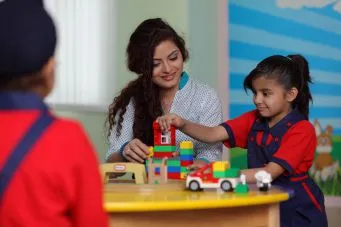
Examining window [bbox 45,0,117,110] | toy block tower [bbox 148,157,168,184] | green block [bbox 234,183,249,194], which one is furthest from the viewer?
window [bbox 45,0,117,110]

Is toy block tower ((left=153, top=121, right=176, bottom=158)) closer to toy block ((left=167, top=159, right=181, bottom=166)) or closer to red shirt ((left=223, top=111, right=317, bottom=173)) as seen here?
toy block ((left=167, top=159, right=181, bottom=166))

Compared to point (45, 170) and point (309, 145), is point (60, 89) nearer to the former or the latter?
point (309, 145)

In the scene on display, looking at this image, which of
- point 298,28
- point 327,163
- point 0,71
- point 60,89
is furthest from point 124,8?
point 0,71

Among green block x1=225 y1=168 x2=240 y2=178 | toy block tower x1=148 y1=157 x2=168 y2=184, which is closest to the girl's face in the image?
toy block tower x1=148 y1=157 x2=168 y2=184

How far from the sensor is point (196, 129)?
8.93 feet

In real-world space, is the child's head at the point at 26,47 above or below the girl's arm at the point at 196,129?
above

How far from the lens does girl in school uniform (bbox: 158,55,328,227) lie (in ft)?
8.27

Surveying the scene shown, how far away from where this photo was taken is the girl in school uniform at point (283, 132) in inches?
99.2

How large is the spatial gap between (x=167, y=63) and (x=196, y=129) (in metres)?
0.32

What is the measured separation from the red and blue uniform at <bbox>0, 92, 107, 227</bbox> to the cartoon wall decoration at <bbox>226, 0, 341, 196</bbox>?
3.31m

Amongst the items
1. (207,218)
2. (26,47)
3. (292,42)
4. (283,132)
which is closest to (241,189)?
(207,218)

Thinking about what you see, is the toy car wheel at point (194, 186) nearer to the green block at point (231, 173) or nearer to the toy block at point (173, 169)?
the green block at point (231, 173)

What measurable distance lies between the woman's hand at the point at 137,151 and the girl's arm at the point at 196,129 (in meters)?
0.11

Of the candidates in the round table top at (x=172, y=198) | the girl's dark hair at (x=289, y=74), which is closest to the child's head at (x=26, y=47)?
the round table top at (x=172, y=198)
